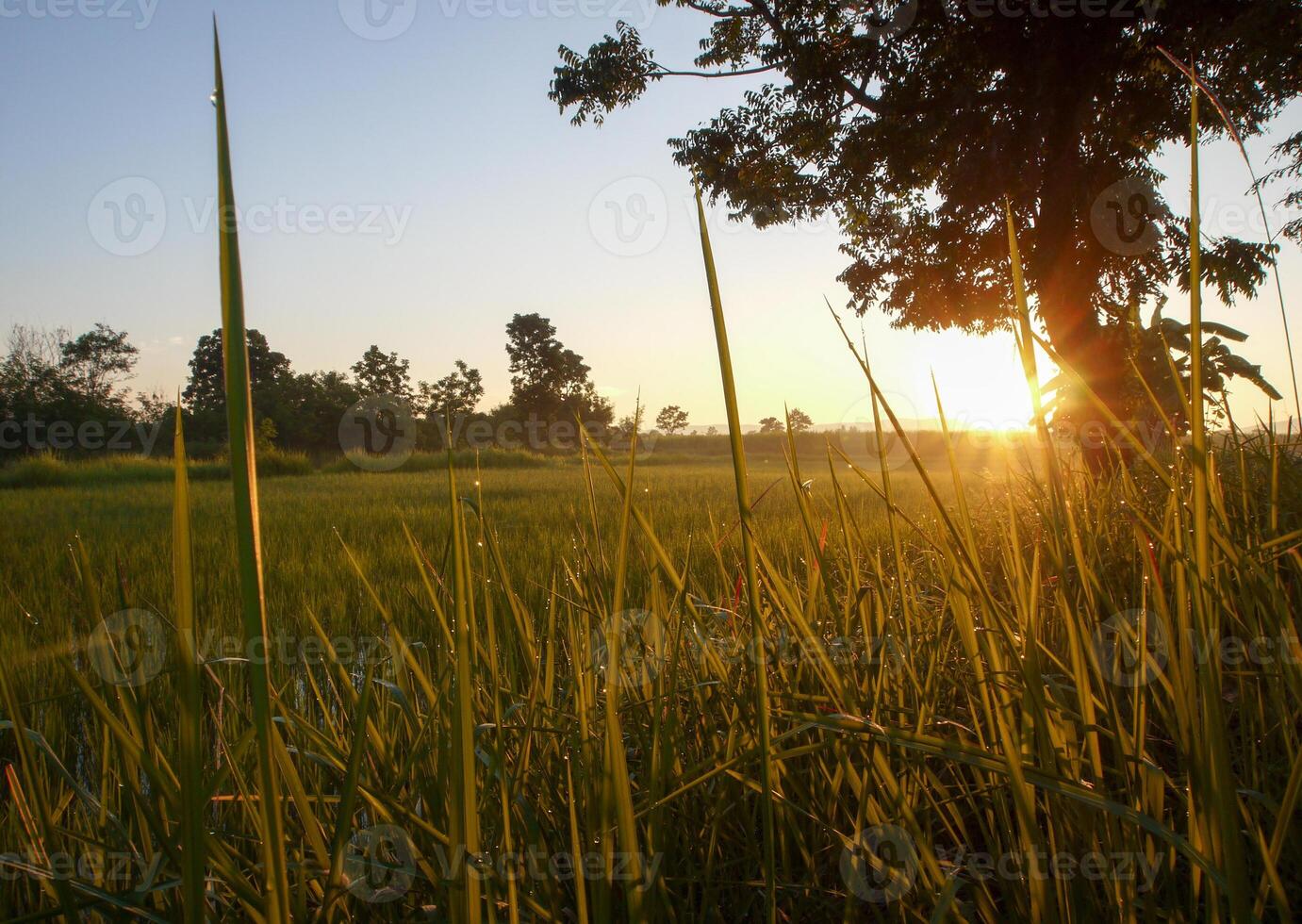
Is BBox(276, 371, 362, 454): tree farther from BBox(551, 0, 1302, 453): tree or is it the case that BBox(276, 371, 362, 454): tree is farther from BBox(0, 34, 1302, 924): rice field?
BBox(0, 34, 1302, 924): rice field

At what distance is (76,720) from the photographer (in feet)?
6.20

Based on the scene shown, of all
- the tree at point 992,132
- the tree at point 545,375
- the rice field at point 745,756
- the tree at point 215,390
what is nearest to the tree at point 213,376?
the tree at point 215,390

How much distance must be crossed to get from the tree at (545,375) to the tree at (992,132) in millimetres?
35571

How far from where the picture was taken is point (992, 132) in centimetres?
684

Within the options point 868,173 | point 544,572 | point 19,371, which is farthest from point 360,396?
point 544,572

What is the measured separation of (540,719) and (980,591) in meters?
0.70

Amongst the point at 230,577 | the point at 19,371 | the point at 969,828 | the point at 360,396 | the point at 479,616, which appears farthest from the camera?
the point at 360,396

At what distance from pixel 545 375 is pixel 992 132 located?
40445 mm

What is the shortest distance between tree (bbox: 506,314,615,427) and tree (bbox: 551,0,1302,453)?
117ft

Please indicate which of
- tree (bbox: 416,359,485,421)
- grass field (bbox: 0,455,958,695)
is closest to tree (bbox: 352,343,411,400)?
tree (bbox: 416,359,485,421)

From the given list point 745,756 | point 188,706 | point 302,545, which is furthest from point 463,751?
point 302,545

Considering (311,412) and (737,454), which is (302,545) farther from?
(311,412)

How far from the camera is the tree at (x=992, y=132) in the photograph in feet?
20.7

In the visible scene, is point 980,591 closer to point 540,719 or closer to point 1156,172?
point 540,719
